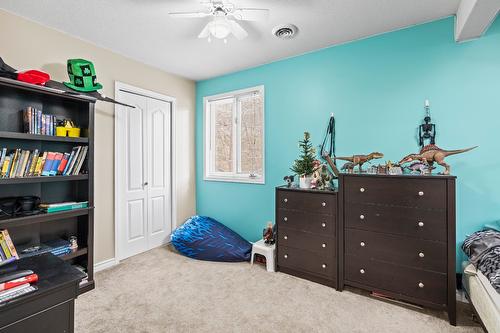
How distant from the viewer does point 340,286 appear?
235 cm

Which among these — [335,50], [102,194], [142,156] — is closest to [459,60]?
[335,50]

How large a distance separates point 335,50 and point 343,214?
188cm

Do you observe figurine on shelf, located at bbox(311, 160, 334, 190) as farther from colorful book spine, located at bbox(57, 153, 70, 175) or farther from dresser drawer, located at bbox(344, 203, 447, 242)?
colorful book spine, located at bbox(57, 153, 70, 175)

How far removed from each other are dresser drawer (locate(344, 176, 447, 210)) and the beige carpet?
91 centimetres

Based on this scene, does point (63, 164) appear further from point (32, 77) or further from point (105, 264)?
point (105, 264)

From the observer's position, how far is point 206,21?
7.72 ft

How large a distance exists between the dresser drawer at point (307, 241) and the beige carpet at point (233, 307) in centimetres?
35

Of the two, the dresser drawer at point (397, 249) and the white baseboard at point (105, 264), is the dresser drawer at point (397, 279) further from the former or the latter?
the white baseboard at point (105, 264)

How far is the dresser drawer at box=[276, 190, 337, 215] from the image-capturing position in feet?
7.89

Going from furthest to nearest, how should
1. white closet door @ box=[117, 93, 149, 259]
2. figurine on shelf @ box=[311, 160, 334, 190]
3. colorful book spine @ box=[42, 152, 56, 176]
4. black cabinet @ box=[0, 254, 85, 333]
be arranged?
white closet door @ box=[117, 93, 149, 259]
figurine on shelf @ box=[311, 160, 334, 190]
colorful book spine @ box=[42, 152, 56, 176]
black cabinet @ box=[0, 254, 85, 333]

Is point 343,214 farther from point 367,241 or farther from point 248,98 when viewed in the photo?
point 248,98

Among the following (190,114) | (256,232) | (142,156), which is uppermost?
(190,114)

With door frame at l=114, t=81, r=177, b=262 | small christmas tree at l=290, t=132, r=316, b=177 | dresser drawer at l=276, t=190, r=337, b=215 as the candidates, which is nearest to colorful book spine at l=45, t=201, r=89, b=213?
door frame at l=114, t=81, r=177, b=262

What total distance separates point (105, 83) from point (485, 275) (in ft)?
13.1
